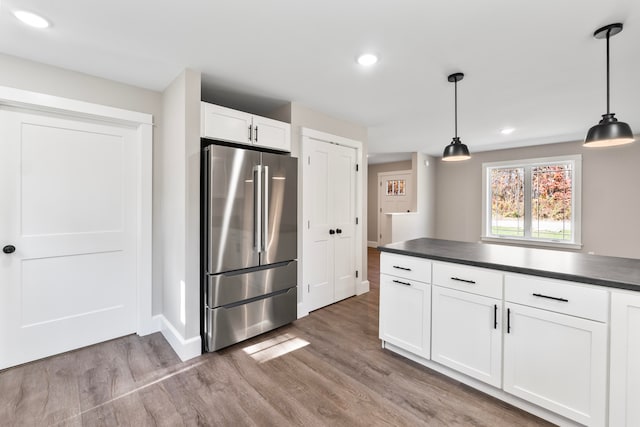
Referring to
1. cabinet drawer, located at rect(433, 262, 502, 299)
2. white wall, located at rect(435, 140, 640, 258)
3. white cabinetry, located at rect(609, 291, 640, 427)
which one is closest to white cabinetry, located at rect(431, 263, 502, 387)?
cabinet drawer, located at rect(433, 262, 502, 299)

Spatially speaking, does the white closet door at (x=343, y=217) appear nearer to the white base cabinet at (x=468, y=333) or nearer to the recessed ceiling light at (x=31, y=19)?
the white base cabinet at (x=468, y=333)

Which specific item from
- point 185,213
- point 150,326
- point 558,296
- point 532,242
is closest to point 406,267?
point 558,296

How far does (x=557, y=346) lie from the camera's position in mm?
1597

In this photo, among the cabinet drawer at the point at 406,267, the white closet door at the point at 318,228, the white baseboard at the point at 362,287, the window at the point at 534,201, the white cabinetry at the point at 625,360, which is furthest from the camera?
the window at the point at 534,201

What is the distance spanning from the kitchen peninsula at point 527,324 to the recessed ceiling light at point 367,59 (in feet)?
5.04

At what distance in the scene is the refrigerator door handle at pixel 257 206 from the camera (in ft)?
8.52

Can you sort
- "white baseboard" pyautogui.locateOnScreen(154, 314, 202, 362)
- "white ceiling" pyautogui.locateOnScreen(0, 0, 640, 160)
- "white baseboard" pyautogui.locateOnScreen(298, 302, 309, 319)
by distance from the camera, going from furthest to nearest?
"white baseboard" pyautogui.locateOnScreen(298, 302, 309, 319)
"white baseboard" pyautogui.locateOnScreen(154, 314, 202, 362)
"white ceiling" pyautogui.locateOnScreen(0, 0, 640, 160)

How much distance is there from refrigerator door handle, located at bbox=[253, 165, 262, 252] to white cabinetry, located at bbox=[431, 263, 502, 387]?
1.54 m

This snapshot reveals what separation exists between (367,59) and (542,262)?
6.29 feet

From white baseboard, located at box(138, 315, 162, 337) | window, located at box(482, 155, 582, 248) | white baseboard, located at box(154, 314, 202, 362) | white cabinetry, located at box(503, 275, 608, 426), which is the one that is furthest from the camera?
window, located at box(482, 155, 582, 248)

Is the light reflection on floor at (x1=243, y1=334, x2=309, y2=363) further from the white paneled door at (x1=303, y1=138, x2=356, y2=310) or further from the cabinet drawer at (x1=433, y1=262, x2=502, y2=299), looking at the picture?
the cabinet drawer at (x1=433, y1=262, x2=502, y2=299)

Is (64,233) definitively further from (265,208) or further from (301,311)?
(301,311)

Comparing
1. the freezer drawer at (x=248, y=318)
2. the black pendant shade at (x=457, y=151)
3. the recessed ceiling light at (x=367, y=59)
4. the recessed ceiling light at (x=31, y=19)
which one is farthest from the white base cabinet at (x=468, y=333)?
the recessed ceiling light at (x=31, y=19)

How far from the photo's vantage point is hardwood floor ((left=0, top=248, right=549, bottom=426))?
5.59ft
